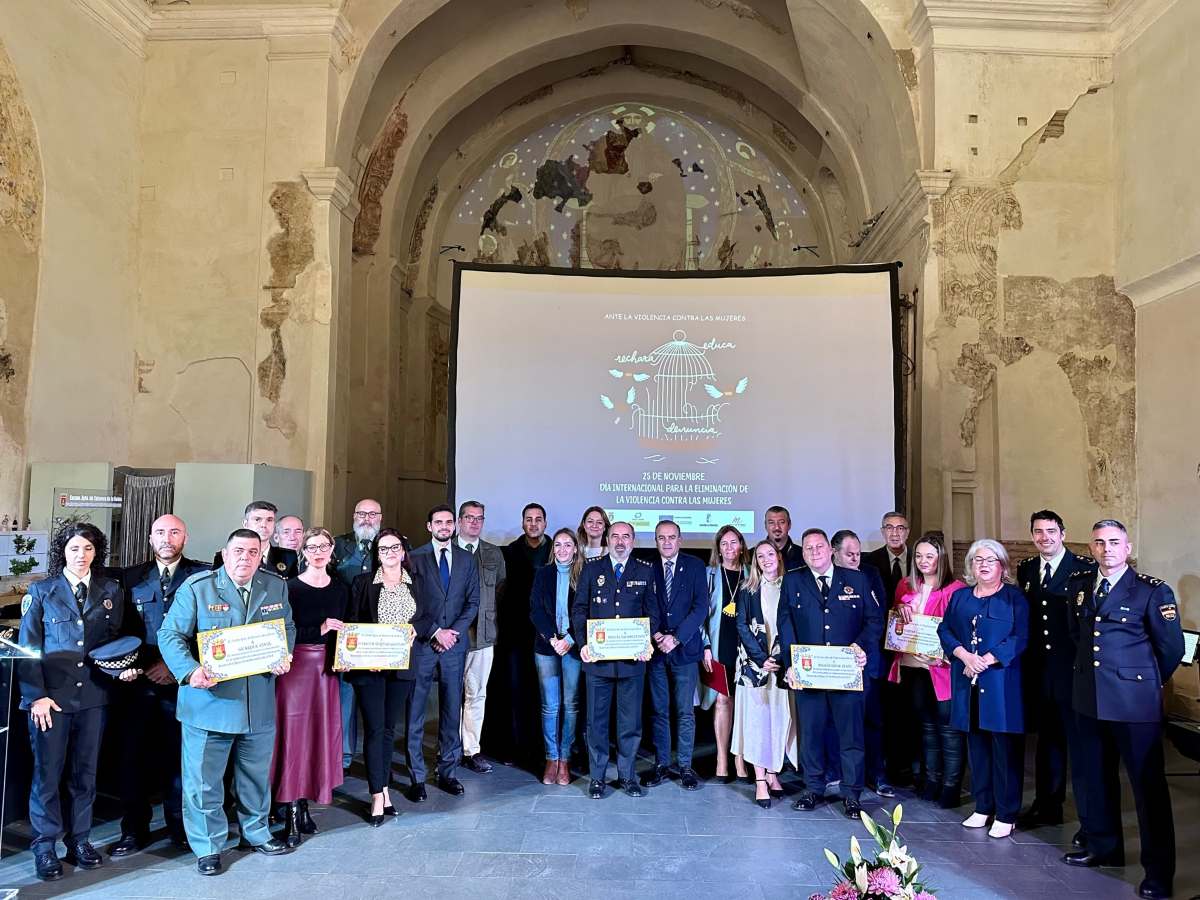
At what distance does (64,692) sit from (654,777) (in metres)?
3.28

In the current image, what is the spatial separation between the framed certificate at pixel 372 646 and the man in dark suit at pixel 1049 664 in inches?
131

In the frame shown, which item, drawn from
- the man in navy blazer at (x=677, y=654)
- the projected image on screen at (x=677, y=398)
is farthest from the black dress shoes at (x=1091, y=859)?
the projected image on screen at (x=677, y=398)

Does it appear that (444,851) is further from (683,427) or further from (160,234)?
(160,234)

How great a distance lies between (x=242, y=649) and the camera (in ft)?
13.4

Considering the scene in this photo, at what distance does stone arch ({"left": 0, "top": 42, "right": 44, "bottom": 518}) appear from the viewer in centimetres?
711

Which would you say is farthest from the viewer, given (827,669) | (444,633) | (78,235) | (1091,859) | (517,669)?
(78,235)

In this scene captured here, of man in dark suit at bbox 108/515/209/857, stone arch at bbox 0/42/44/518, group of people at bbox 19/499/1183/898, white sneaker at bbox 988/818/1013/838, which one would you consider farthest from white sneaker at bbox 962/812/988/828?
stone arch at bbox 0/42/44/518

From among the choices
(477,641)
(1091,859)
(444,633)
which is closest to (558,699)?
(477,641)

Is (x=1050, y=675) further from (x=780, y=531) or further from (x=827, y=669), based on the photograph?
(x=780, y=531)

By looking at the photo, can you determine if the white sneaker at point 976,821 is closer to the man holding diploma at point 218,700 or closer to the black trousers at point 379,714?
the black trousers at point 379,714

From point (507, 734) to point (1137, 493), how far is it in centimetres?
623

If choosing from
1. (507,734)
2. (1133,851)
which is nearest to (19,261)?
(507,734)

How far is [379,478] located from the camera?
11.9m

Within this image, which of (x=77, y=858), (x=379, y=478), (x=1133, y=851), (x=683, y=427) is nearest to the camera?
(x=77, y=858)
